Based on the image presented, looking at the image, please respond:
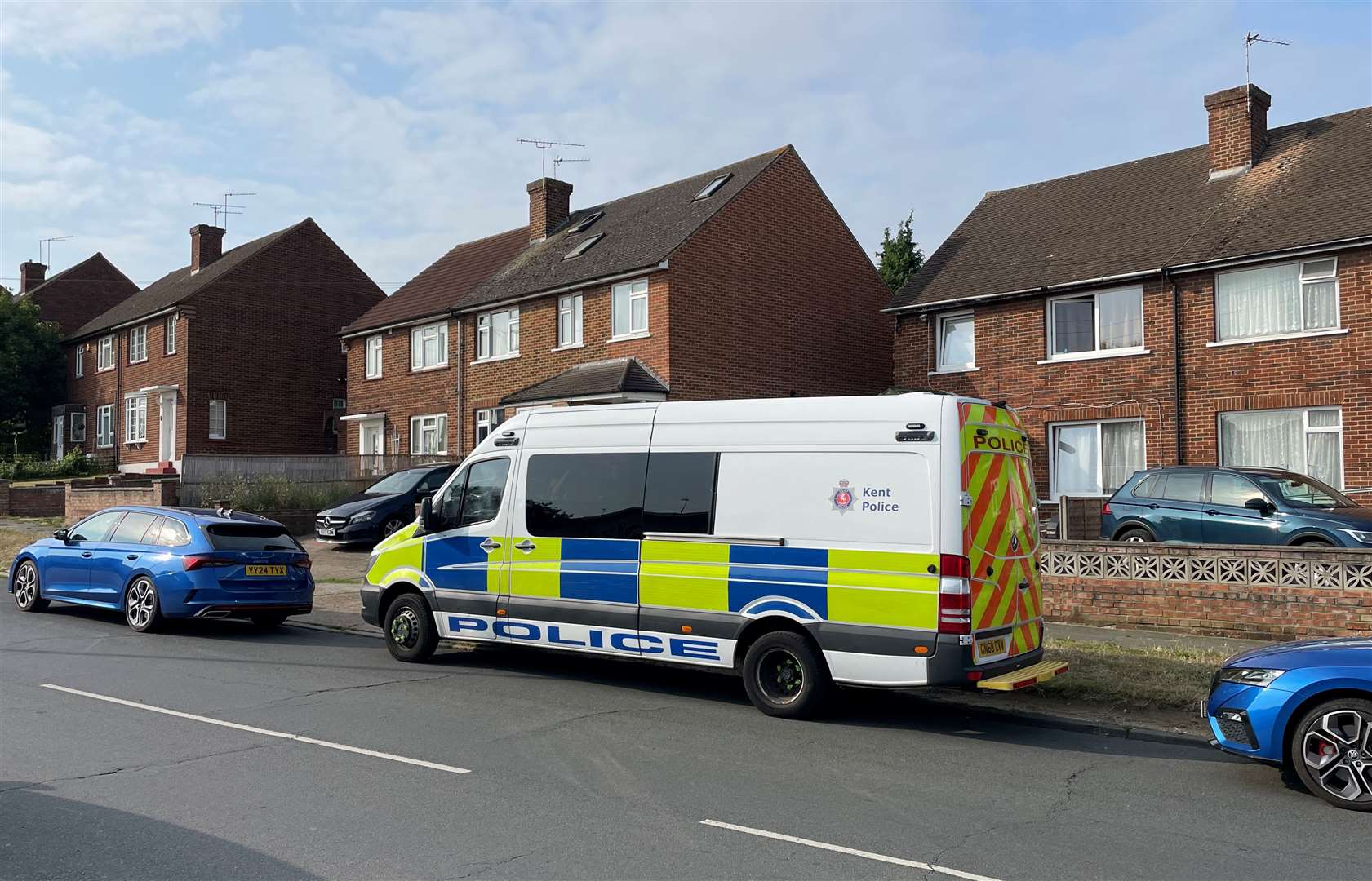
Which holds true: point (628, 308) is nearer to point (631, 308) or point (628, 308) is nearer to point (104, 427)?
point (631, 308)

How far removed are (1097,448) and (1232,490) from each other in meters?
6.44

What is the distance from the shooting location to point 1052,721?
8625 mm

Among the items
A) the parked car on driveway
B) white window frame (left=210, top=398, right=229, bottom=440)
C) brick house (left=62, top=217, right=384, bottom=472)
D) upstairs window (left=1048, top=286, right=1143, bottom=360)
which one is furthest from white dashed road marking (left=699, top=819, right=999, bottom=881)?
white window frame (left=210, top=398, right=229, bottom=440)

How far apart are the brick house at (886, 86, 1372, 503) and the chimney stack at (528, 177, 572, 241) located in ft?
42.7

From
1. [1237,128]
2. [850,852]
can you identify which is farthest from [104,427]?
[850,852]

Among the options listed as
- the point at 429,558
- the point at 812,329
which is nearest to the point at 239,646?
the point at 429,558

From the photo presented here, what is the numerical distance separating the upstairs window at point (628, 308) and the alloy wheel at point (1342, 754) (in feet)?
66.1

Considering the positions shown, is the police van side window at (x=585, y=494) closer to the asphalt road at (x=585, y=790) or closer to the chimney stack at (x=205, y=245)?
the asphalt road at (x=585, y=790)

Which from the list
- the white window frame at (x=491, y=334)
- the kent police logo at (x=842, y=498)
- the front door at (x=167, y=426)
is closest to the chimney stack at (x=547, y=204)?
the white window frame at (x=491, y=334)

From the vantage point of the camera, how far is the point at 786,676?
8.71 meters

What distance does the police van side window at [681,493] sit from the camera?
918cm

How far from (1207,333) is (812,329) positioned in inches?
406

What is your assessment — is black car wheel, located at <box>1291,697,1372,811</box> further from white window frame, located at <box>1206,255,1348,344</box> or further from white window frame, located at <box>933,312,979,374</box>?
white window frame, located at <box>933,312,979,374</box>

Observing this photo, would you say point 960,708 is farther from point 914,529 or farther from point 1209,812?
point 1209,812
